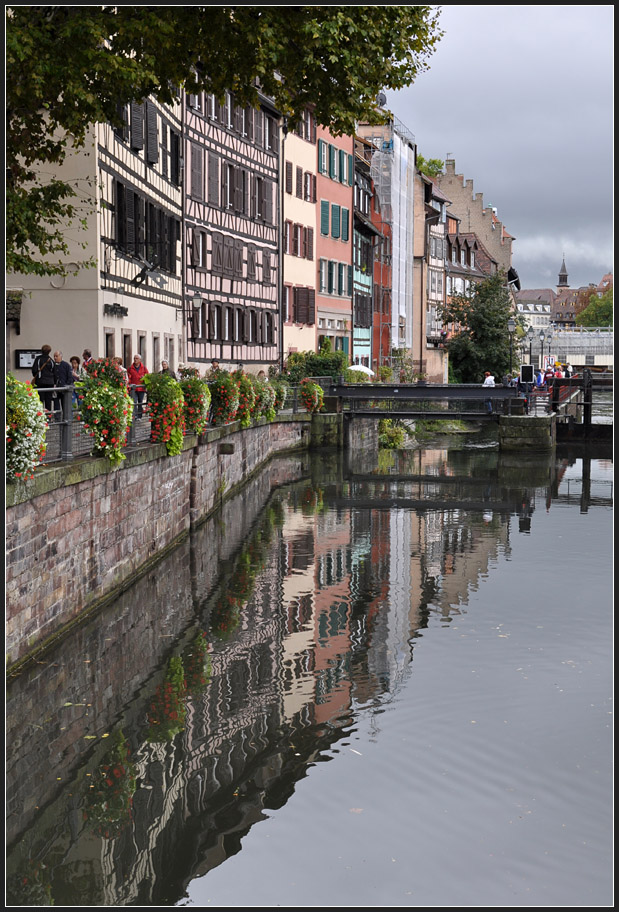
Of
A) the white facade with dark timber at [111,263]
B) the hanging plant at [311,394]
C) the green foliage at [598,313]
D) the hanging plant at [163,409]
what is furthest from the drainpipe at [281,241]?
the green foliage at [598,313]

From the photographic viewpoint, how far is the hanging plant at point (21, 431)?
1088 cm

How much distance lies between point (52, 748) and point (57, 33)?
7.90 metres

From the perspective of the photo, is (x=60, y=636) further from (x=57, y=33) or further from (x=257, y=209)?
(x=257, y=209)

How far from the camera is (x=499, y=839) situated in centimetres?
846

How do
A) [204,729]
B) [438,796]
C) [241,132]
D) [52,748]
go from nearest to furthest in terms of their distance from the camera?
1. [438,796]
2. [52,748]
3. [204,729]
4. [241,132]

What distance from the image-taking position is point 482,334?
2562 inches

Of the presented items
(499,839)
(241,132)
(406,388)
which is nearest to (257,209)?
(241,132)

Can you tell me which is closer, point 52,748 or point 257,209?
point 52,748

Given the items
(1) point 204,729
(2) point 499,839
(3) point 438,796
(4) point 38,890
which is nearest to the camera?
(4) point 38,890

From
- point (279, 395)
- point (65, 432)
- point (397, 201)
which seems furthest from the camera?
point (397, 201)

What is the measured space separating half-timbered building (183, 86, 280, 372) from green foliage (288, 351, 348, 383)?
2.75 feet

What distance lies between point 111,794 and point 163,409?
10.1 m

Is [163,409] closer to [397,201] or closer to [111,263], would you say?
[111,263]

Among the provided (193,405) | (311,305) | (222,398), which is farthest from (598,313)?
(193,405)
